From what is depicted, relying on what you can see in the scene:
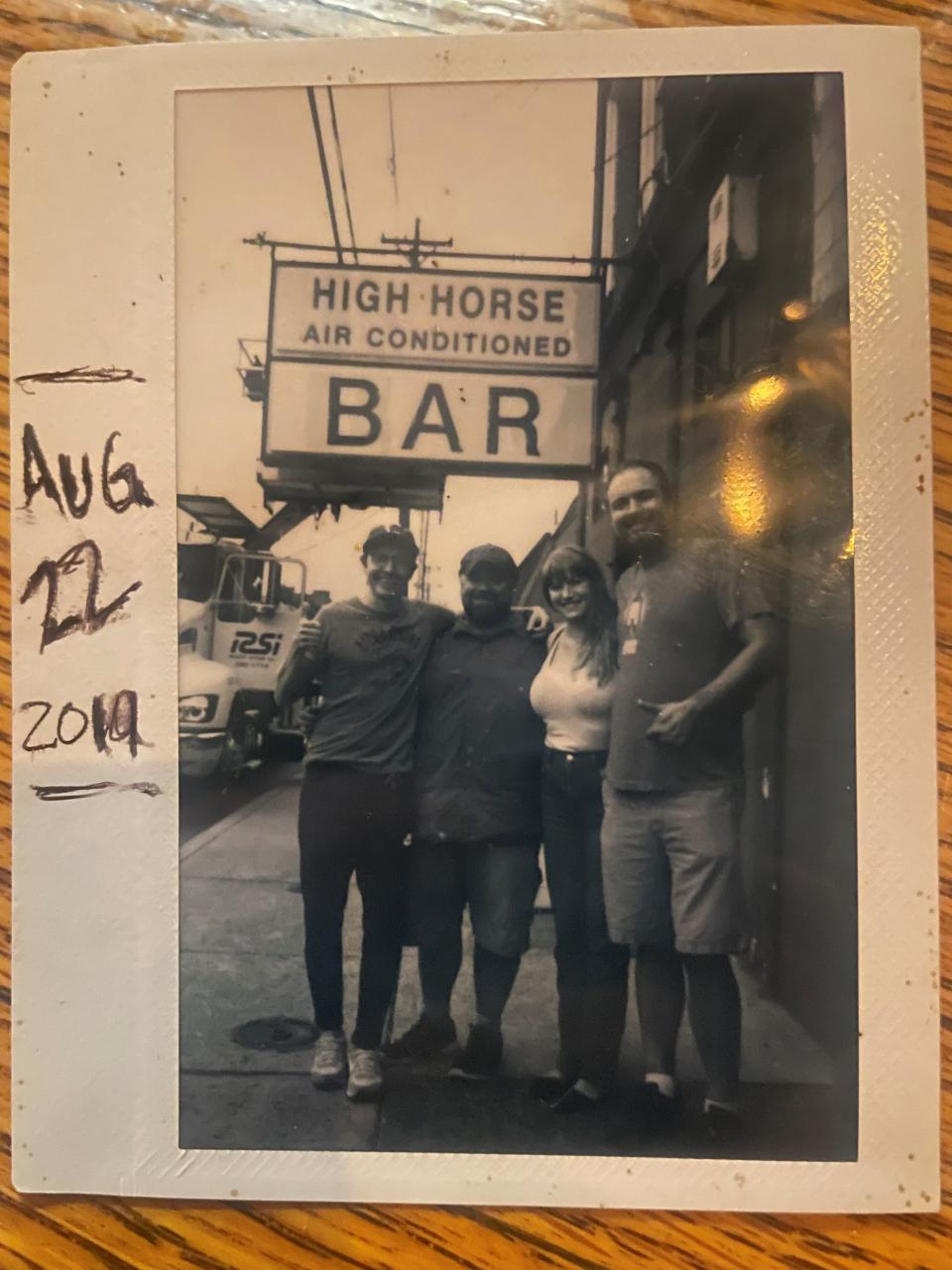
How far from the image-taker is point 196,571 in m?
0.66

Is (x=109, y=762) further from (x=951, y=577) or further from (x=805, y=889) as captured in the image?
(x=951, y=577)

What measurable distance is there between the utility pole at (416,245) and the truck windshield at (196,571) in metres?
0.28

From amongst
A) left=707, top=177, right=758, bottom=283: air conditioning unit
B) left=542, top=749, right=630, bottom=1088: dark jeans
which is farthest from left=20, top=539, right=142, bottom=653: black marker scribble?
left=707, top=177, right=758, bottom=283: air conditioning unit

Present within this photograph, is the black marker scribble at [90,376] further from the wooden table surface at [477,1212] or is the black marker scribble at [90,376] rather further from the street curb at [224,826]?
the street curb at [224,826]

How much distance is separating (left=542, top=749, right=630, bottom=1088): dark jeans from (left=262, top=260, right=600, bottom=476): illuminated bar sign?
26 cm

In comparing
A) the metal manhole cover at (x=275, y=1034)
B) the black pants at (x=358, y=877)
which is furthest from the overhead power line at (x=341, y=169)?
the metal manhole cover at (x=275, y=1034)

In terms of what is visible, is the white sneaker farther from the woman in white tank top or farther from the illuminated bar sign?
the illuminated bar sign

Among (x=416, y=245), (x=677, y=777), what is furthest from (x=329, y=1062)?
(x=416, y=245)

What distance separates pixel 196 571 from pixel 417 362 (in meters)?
0.24

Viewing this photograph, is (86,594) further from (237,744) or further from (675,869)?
(675,869)

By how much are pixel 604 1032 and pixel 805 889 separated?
191mm

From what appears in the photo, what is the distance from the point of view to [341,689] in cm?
66

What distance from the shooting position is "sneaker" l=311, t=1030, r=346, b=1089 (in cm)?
65

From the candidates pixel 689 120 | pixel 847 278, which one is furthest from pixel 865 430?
pixel 689 120
